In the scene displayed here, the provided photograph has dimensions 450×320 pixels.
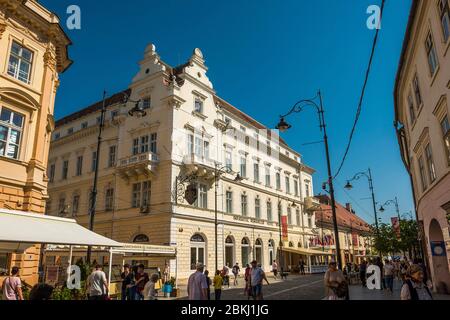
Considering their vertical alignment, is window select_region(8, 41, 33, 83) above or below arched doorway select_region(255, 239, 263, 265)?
above

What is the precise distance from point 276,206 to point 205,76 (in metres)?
19.0

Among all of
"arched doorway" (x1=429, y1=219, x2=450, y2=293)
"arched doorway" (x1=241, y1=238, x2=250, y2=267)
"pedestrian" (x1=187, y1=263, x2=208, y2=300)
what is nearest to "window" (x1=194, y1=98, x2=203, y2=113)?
"arched doorway" (x1=241, y1=238, x2=250, y2=267)

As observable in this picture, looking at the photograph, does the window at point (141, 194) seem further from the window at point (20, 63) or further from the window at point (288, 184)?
the window at point (288, 184)

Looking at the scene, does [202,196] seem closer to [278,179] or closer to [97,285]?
[278,179]

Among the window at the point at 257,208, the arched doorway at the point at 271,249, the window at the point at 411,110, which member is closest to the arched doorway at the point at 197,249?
the window at the point at 257,208

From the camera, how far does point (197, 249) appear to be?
3078 centimetres

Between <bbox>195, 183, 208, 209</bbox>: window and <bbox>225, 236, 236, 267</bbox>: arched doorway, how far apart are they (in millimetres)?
4585

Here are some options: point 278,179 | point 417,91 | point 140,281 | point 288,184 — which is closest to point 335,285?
point 140,281

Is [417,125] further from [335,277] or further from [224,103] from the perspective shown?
[224,103]

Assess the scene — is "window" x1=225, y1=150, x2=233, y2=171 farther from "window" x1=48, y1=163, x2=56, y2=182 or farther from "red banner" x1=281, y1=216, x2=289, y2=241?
"window" x1=48, y1=163, x2=56, y2=182

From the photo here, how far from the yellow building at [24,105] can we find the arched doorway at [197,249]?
14776 millimetres

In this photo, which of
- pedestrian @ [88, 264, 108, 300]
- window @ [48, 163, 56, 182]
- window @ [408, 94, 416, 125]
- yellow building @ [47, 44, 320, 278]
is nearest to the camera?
pedestrian @ [88, 264, 108, 300]

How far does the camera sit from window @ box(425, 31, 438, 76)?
13369mm

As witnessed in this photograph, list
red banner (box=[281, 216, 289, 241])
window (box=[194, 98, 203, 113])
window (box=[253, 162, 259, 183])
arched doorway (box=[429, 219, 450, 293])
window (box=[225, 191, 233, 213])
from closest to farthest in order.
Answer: arched doorway (box=[429, 219, 450, 293]), window (box=[194, 98, 203, 113]), window (box=[225, 191, 233, 213]), window (box=[253, 162, 259, 183]), red banner (box=[281, 216, 289, 241])
